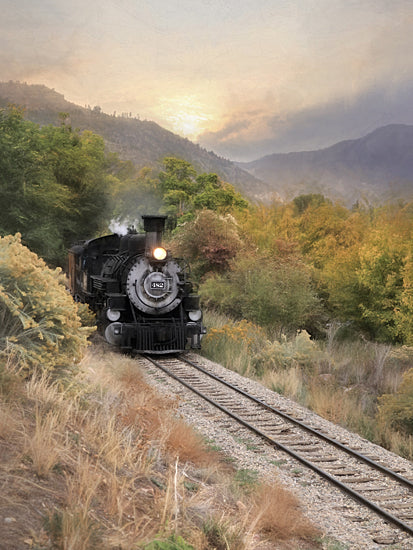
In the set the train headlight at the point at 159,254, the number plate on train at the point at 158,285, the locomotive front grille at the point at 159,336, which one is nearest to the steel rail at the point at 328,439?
the locomotive front grille at the point at 159,336

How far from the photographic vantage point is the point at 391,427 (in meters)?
9.81

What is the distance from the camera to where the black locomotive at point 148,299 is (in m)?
13.8

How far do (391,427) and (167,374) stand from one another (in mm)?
4959

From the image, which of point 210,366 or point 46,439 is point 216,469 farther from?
point 210,366

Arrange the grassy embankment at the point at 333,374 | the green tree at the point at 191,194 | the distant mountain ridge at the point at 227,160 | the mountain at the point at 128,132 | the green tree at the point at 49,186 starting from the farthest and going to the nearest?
the mountain at the point at 128,132
the distant mountain ridge at the point at 227,160
the green tree at the point at 191,194
the green tree at the point at 49,186
the grassy embankment at the point at 333,374

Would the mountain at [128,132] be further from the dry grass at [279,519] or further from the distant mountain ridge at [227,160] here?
the dry grass at [279,519]

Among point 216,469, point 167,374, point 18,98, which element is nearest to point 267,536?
point 216,469

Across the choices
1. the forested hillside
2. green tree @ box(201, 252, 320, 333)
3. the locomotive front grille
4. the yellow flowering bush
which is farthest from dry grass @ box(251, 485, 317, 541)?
green tree @ box(201, 252, 320, 333)

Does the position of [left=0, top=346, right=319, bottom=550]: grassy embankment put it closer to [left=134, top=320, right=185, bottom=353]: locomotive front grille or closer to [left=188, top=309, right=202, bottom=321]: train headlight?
[left=134, top=320, right=185, bottom=353]: locomotive front grille

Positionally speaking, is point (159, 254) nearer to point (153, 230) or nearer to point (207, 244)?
point (153, 230)

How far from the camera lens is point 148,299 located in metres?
14.0

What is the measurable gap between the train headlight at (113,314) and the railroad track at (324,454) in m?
3.15

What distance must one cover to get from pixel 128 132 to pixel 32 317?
421 feet

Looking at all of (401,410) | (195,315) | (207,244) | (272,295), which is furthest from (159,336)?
(207,244)
